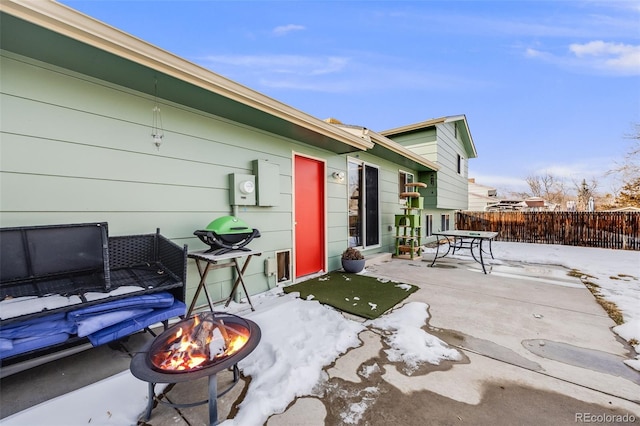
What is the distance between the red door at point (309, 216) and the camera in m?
4.05

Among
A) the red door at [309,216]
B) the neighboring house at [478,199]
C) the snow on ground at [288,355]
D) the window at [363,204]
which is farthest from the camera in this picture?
the neighboring house at [478,199]

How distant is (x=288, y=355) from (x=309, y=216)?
2560 millimetres

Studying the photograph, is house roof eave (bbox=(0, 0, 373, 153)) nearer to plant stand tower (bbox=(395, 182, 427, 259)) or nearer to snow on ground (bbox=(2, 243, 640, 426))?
snow on ground (bbox=(2, 243, 640, 426))

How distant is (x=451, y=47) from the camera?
6457 millimetres

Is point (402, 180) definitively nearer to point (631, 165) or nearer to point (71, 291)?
point (71, 291)

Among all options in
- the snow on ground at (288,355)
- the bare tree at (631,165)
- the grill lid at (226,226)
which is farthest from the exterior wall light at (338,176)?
the bare tree at (631,165)

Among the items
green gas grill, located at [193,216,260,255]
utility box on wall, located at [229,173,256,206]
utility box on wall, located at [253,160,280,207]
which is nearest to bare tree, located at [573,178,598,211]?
utility box on wall, located at [253,160,280,207]

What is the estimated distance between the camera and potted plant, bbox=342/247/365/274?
4.38 meters

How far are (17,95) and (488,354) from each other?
404 cm

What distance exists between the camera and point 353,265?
4.37m

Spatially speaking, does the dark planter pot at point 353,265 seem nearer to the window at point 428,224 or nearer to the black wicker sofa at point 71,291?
the black wicker sofa at point 71,291

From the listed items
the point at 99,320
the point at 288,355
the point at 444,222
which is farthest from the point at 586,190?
the point at 99,320

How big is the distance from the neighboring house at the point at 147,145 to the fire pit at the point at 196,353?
1.40 meters

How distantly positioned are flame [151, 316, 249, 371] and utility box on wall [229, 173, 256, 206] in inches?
69.8
